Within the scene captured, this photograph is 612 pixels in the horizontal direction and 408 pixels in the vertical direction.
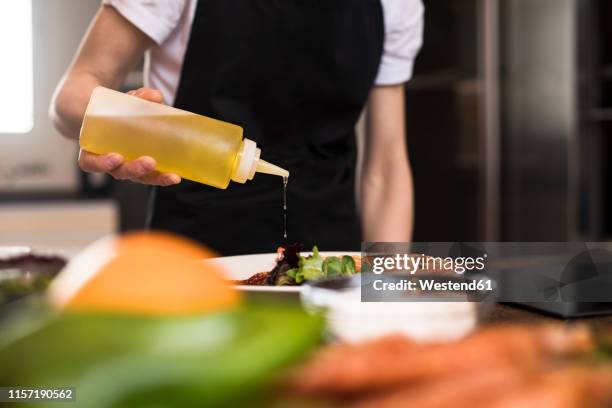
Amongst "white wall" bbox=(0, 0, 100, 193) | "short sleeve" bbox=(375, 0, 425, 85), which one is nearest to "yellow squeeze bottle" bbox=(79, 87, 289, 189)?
"short sleeve" bbox=(375, 0, 425, 85)

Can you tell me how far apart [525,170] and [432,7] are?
2.35 feet

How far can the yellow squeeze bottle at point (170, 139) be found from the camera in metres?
0.83

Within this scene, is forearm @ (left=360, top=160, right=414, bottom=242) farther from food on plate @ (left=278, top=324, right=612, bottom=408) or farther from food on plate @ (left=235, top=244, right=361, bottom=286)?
food on plate @ (left=278, top=324, right=612, bottom=408)

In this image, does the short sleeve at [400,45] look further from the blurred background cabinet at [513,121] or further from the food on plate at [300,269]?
the blurred background cabinet at [513,121]

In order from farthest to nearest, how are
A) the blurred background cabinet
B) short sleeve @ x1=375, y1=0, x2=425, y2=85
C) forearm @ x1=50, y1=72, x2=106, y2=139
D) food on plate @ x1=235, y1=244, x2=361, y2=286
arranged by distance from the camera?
the blurred background cabinet < short sleeve @ x1=375, y1=0, x2=425, y2=85 < forearm @ x1=50, y1=72, x2=106, y2=139 < food on plate @ x1=235, y1=244, x2=361, y2=286

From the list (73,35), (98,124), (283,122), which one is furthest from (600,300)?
(73,35)

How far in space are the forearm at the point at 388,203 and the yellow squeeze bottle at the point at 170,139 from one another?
709 mm

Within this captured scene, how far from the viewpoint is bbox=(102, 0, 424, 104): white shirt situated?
1.25 metres

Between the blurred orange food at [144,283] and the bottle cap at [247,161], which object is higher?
the bottle cap at [247,161]

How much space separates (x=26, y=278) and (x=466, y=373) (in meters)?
0.28

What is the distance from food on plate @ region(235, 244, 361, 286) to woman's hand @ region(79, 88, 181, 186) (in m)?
0.15

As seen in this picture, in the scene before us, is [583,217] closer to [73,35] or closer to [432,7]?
[432,7]

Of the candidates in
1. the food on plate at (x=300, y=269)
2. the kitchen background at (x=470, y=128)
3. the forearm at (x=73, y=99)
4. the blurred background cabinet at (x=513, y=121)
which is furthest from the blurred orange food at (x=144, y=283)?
the blurred background cabinet at (x=513, y=121)

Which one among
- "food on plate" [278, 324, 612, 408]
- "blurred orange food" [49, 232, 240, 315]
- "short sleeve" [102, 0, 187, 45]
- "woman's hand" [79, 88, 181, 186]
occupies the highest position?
"short sleeve" [102, 0, 187, 45]
